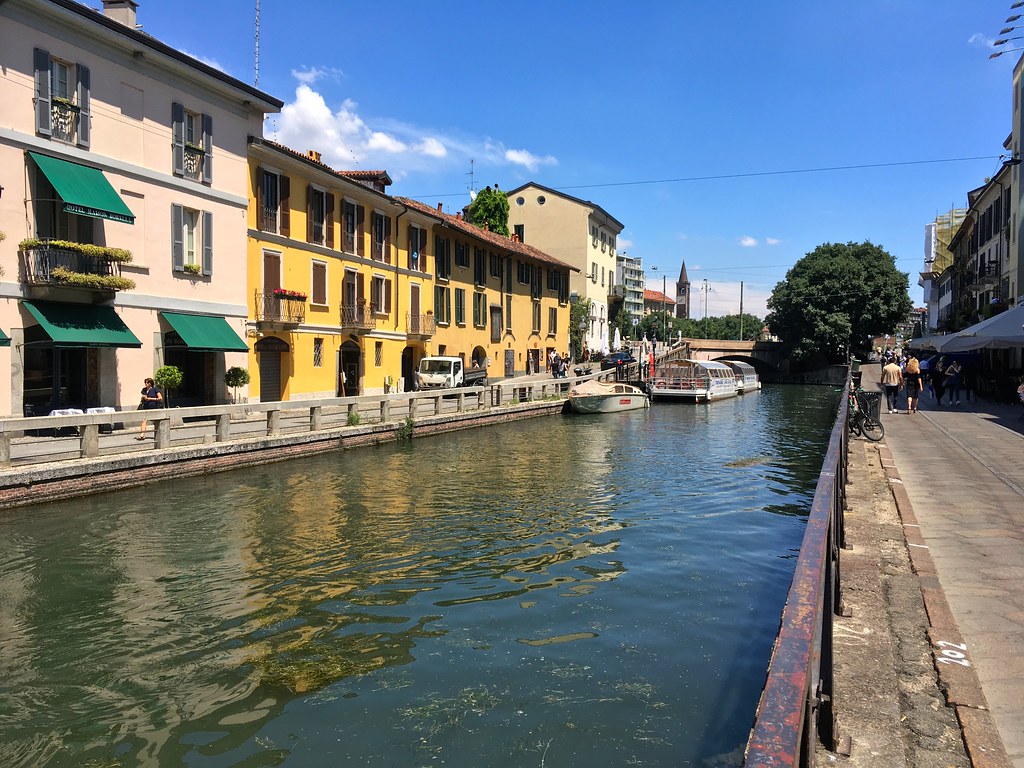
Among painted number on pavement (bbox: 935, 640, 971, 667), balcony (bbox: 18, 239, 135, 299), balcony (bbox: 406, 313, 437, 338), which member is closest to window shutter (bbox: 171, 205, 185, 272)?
balcony (bbox: 18, 239, 135, 299)

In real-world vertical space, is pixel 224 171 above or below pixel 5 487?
above

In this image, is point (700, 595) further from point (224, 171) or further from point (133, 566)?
point (224, 171)

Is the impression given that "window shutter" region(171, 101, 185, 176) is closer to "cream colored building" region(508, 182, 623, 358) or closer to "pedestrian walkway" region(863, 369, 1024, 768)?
"pedestrian walkway" region(863, 369, 1024, 768)

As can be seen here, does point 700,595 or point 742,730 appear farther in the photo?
point 700,595

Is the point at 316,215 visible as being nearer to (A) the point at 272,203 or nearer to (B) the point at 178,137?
(A) the point at 272,203

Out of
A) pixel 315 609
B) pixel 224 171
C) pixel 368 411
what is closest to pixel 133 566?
pixel 315 609

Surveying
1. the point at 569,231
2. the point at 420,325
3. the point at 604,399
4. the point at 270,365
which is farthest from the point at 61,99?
the point at 569,231

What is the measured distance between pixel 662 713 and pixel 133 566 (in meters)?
7.18

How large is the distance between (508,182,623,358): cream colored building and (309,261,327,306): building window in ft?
Answer: 107

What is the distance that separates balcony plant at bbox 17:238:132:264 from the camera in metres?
16.6

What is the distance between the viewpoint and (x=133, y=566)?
31.0 ft

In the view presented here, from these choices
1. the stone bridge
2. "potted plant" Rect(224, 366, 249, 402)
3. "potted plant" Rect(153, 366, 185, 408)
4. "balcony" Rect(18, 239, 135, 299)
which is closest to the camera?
"balcony" Rect(18, 239, 135, 299)

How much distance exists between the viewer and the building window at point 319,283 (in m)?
27.3

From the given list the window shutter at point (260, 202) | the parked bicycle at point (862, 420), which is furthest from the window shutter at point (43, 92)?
the parked bicycle at point (862, 420)
